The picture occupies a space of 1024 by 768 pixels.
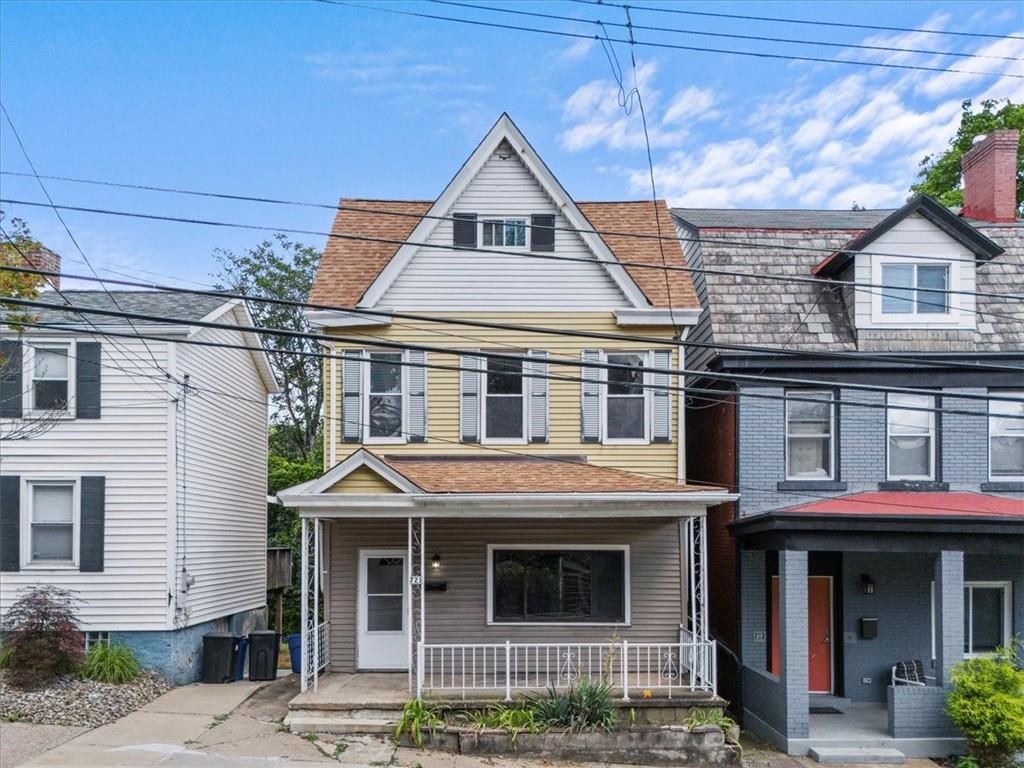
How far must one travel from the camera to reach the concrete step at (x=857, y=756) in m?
11.4

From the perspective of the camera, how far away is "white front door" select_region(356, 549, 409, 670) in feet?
45.0

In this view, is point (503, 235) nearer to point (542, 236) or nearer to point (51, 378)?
point (542, 236)

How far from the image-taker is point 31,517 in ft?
46.5

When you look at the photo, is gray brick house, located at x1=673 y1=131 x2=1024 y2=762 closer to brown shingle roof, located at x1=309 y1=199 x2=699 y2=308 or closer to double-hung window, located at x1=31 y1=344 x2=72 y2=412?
brown shingle roof, located at x1=309 y1=199 x2=699 y2=308

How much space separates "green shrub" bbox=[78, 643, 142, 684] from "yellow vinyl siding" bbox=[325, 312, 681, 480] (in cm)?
433

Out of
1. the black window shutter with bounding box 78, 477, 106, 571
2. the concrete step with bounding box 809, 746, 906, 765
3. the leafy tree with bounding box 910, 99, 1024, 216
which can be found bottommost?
the concrete step with bounding box 809, 746, 906, 765

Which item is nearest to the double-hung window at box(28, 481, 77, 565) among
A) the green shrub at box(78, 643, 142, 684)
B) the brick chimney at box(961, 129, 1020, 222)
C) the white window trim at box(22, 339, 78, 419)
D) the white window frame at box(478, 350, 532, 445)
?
the white window trim at box(22, 339, 78, 419)

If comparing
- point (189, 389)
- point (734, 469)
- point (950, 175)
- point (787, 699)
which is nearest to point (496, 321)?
point (734, 469)

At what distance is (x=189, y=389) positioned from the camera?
15039 mm

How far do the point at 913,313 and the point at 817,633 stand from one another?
551 centimetres

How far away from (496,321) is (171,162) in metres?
7.42

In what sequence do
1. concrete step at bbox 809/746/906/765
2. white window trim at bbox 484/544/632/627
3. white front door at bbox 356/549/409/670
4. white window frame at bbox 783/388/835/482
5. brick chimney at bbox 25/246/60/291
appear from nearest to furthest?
concrete step at bbox 809/746/906/765
white window trim at bbox 484/544/632/627
white front door at bbox 356/549/409/670
white window frame at bbox 783/388/835/482
brick chimney at bbox 25/246/60/291

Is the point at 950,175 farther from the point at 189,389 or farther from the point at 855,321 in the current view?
the point at 189,389

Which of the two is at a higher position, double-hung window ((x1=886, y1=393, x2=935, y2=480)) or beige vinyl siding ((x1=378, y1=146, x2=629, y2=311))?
beige vinyl siding ((x1=378, y1=146, x2=629, y2=311))
